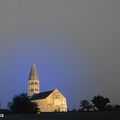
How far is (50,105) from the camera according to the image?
199 m

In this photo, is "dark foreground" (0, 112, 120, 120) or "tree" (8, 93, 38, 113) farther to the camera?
"tree" (8, 93, 38, 113)

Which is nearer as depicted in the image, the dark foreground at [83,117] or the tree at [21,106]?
the dark foreground at [83,117]

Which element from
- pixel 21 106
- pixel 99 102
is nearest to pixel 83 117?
pixel 99 102

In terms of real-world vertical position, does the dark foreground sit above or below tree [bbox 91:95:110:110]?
below

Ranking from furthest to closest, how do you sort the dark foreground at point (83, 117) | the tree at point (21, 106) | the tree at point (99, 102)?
the tree at point (21, 106), the tree at point (99, 102), the dark foreground at point (83, 117)

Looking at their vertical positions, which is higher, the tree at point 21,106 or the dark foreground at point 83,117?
the tree at point 21,106

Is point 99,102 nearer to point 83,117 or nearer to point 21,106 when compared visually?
point 21,106

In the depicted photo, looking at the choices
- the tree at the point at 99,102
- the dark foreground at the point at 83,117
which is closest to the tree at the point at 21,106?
the tree at the point at 99,102

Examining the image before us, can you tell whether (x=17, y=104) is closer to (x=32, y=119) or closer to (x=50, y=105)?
(x=32, y=119)

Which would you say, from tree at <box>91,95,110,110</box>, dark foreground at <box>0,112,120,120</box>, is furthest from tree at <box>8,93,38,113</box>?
dark foreground at <box>0,112,120,120</box>

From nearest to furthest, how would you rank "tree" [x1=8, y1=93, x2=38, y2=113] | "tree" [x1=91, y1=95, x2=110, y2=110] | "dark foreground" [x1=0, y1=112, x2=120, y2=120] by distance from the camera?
"dark foreground" [x1=0, y1=112, x2=120, y2=120] < "tree" [x1=91, y1=95, x2=110, y2=110] < "tree" [x1=8, y1=93, x2=38, y2=113]

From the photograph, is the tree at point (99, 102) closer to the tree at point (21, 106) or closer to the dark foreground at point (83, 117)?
the tree at point (21, 106)

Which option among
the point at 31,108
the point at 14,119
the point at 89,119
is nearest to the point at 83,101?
the point at 31,108

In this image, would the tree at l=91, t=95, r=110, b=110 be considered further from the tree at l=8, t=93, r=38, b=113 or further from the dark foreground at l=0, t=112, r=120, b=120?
the dark foreground at l=0, t=112, r=120, b=120
